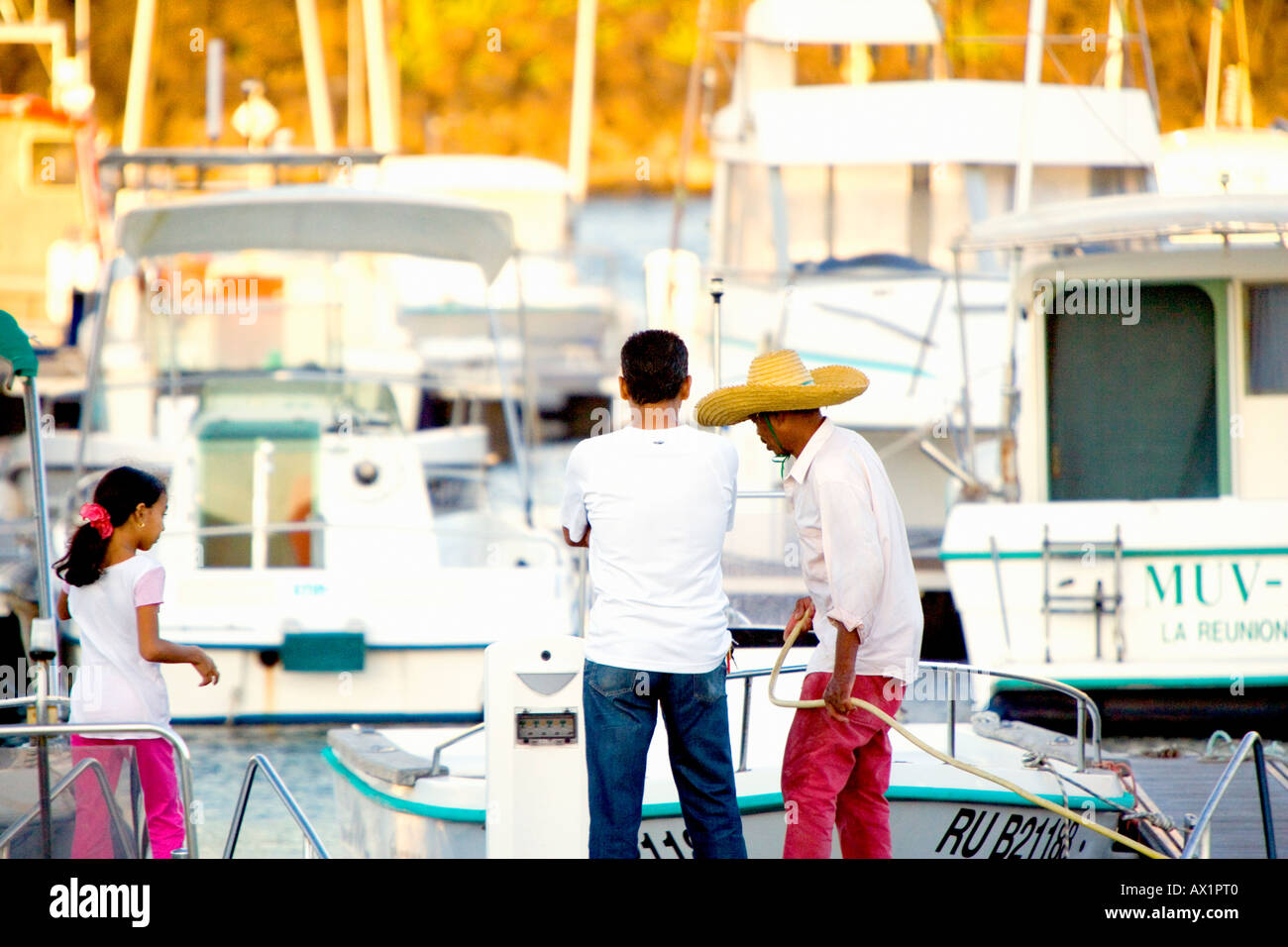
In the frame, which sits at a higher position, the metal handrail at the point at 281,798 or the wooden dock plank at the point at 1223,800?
the metal handrail at the point at 281,798

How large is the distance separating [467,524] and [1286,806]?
4729 mm

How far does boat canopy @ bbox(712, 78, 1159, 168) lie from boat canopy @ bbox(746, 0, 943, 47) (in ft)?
3.51

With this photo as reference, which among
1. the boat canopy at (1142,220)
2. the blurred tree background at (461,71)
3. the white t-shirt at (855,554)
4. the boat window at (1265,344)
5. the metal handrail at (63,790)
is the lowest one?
the metal handrail at (63,790)

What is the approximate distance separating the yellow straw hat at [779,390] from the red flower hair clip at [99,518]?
155 cm

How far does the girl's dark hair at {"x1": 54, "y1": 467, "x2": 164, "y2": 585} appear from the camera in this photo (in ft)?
14.5

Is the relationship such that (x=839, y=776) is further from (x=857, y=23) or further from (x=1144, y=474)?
(x=857, y=23)

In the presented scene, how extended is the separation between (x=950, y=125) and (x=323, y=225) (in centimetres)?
542

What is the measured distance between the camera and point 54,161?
20609 millimetres

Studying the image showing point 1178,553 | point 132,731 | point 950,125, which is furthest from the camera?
point 950,125

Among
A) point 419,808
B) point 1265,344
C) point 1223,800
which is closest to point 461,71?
point 1265,344

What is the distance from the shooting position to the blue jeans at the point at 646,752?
3.90 metres

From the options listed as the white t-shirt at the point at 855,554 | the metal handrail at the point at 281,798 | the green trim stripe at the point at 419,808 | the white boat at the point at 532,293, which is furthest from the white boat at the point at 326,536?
the white boat at the point at 532,293

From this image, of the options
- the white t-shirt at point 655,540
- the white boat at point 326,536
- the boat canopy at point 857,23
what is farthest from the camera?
the boat canopy at point 857,23

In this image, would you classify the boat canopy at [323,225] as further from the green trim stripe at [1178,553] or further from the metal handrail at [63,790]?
the metal handrail at [63,790]
